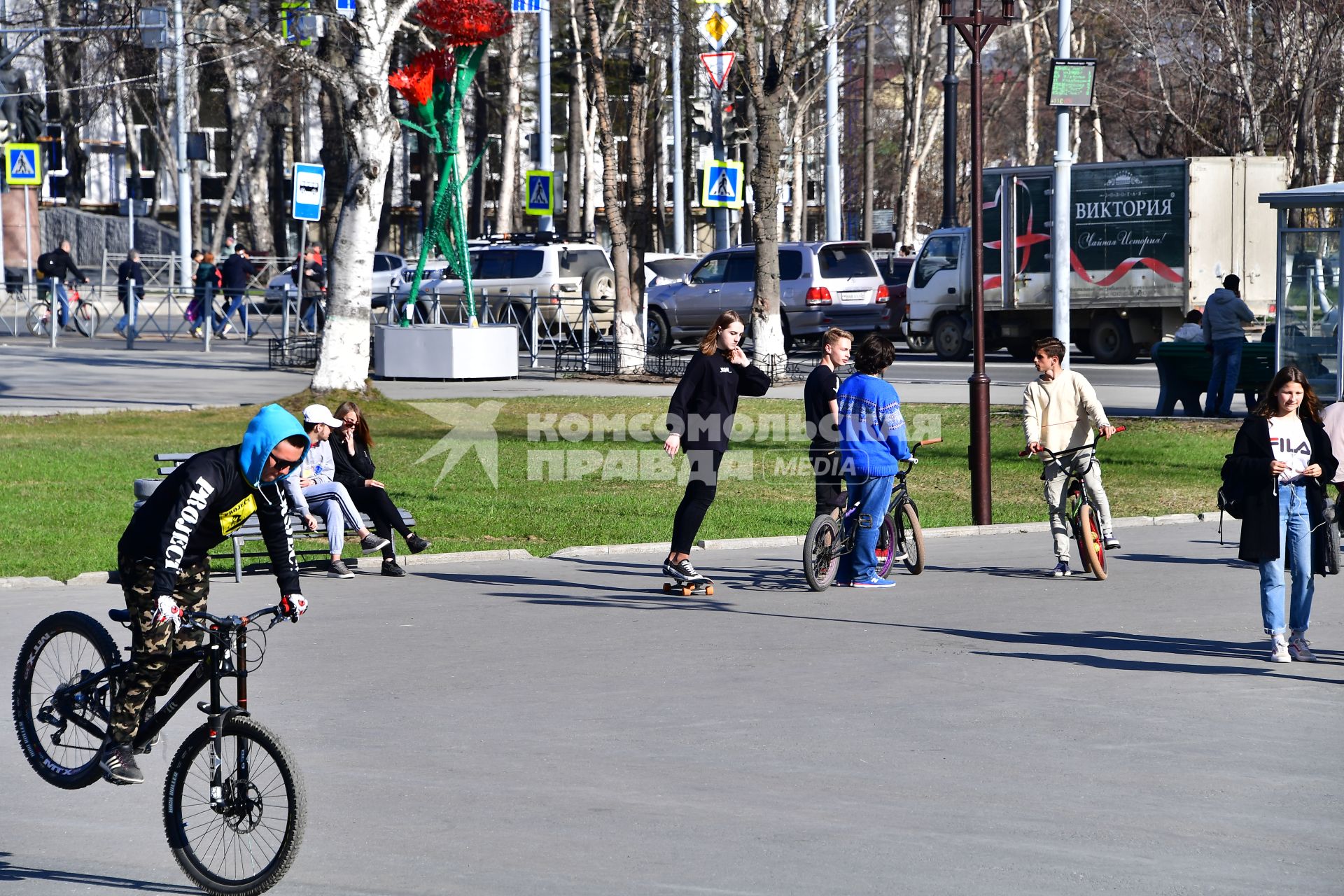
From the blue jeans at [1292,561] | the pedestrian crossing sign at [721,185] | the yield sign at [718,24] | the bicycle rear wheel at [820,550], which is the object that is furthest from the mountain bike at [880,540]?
the pedestrian crossing sign at [721,185]

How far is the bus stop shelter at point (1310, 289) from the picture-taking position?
19.0 meters

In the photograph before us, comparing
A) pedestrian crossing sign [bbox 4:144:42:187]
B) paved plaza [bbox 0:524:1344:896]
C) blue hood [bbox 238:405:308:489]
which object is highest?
pedestrian crossing sign [bbox 4:144:42:187]

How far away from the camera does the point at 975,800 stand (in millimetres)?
6094

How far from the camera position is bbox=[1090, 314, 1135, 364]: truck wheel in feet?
96.2

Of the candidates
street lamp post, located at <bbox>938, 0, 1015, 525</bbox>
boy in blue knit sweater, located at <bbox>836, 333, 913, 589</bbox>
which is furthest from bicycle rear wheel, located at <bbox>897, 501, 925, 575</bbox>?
street lamp post, located at <bbox>938, 0, 1015, 525</bbox>

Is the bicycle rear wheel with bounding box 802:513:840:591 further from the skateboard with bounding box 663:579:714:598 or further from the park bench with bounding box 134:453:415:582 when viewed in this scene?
the park bench with bounding box 134:453:415:582

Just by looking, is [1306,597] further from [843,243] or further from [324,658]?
[843,243]

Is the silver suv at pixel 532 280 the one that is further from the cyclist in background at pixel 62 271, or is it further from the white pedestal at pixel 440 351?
the cyclist in background at pixel 62 271

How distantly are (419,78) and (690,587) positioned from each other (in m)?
14.1

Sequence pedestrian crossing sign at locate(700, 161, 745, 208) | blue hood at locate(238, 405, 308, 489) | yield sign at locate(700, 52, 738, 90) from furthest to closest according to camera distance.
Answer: pedestrian crossing sign at locate(700, 161, 745, 208) → yield sign at locate(700, 52, 738, 90) → blue hood at locate(238, 405, 308, 489)

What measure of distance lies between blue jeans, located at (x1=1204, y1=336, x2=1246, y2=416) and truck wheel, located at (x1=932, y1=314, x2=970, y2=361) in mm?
Result: 10353

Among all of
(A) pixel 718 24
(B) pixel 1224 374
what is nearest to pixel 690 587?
(B) pixel 1224 374

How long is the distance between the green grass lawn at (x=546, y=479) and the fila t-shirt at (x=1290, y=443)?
16.9 feet

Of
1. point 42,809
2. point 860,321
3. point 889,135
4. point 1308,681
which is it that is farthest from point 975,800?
point 889,135
